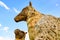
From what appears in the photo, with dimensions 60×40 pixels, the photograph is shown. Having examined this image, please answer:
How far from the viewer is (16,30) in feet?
66.2

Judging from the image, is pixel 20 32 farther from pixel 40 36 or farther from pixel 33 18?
pixel 40 36

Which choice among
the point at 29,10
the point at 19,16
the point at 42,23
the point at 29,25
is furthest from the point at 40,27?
the point at 19,16

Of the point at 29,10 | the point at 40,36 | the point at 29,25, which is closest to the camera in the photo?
the point at 40,36

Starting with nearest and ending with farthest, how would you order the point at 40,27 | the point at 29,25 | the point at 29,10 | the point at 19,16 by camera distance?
the point at 40,27
the point at 29,25
the point at 29,10
the point at 19,16

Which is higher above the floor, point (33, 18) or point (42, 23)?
point (33, 18)

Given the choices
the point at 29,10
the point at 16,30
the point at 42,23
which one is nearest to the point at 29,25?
the point at 29,10

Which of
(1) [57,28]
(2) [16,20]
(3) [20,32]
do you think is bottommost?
(1) [57,28]

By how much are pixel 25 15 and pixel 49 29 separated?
1409cm

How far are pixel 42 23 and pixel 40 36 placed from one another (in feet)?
2.15

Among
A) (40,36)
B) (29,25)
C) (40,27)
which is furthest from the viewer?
(29,25)

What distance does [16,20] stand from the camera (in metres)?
20.5

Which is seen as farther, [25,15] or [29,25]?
[25,15]

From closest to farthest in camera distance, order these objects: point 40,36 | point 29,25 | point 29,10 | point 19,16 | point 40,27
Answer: point 40,36 < point 40,27 < point 29,25 < point 29,10 < point 19,16

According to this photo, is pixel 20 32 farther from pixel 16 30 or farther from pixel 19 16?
pixel 19 16
